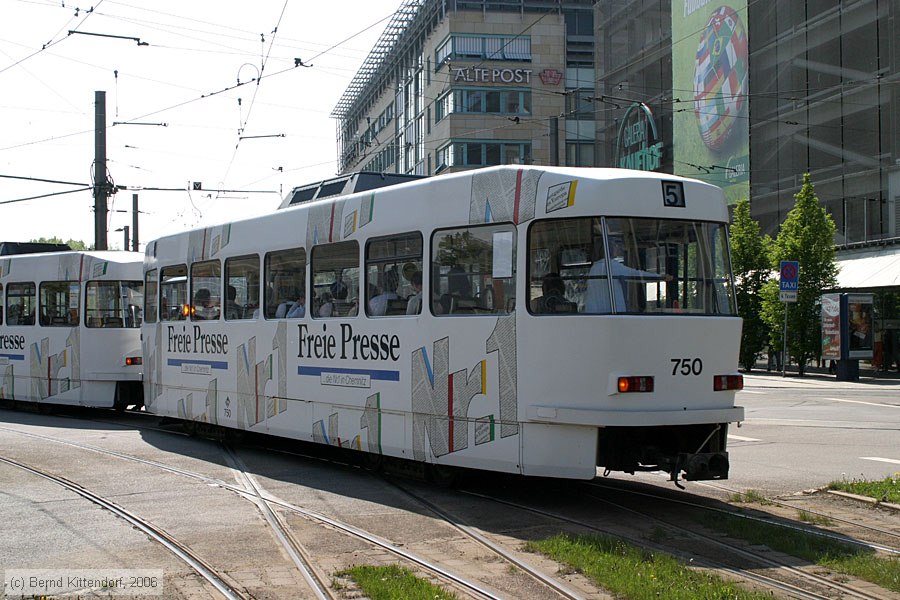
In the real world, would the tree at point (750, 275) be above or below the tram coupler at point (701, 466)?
above

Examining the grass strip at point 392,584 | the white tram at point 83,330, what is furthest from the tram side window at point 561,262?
the white tram at point 83,330

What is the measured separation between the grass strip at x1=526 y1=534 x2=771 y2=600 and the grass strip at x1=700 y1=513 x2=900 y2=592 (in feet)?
3.17

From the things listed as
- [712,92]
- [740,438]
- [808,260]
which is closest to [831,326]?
[808,260]

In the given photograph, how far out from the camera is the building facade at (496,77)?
5916 cm

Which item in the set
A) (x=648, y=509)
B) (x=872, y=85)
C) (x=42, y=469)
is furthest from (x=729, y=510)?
(x=872, y=85)

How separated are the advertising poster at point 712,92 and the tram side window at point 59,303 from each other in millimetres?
26915

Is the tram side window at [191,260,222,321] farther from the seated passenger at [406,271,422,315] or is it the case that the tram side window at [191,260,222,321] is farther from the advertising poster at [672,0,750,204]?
the advertising poster at [672,0,750,204]

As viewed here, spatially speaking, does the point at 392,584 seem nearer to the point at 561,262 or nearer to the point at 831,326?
the point at 561,262

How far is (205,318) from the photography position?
14.8 m

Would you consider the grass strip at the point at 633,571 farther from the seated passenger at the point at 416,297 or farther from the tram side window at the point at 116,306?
the tram side window at the point at 116,306

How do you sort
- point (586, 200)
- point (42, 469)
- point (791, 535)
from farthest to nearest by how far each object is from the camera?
point (42, 469) < point (586, 200) < point (791, 535)

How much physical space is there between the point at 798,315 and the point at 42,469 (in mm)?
23817

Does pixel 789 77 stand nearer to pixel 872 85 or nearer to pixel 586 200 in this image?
pixel 872 85

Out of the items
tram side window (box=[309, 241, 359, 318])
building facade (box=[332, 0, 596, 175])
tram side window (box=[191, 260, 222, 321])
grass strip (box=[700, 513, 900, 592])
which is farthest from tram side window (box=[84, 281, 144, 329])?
building facade (box=[332, 0, 596, 175])
